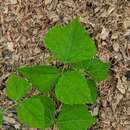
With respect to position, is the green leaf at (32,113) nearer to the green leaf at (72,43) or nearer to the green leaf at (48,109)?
the green leaf at (48,109)

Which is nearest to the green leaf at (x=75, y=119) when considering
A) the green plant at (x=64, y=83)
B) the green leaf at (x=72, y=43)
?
the green plant at (x=64, y=83)

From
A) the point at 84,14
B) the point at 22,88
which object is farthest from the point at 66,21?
the point at 22,88

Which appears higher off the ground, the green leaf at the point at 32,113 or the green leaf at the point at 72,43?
the green leaf at the point at 72,43

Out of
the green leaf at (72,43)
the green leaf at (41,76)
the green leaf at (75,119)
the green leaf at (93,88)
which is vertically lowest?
→ the green leaf at (75,119)

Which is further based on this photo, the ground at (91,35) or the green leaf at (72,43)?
the ground at (91,35)

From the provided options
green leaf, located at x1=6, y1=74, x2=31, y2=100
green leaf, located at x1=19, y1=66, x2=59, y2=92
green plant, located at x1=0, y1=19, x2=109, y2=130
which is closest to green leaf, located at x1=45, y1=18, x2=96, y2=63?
green plant, located at x1=0, y1=19, x2=109, y2=130

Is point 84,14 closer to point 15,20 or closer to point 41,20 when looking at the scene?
point 41,20
